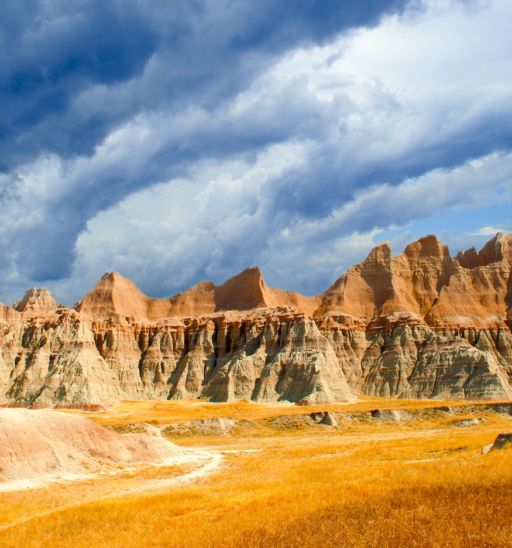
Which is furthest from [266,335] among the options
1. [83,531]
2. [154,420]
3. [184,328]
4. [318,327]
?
[83,531]

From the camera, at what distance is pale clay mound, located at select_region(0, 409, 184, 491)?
32406 mm

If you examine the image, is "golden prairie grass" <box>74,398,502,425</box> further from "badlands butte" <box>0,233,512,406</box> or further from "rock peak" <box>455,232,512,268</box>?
"rock peak" <box>455,232,512,268</box>

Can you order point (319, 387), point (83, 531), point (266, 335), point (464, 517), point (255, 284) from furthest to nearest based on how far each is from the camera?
point (255, 284), point (266, 335), point (319, 387), point (83, 531), point (464, 517)

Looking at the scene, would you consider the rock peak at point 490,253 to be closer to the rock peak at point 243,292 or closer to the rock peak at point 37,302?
Result: the rock peak at point 243,292

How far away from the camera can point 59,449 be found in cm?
3556

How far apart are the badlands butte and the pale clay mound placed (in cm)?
5118

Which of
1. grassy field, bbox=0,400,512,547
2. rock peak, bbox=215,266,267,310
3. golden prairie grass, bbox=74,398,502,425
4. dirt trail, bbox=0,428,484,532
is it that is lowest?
golden prairie grass, bbox=74,398,502,425

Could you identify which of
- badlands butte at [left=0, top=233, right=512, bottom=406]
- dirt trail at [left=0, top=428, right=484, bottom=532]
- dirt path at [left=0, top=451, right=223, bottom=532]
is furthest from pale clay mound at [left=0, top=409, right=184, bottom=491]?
badlands butte at [left=0, top=233, right=512, bottom=406]

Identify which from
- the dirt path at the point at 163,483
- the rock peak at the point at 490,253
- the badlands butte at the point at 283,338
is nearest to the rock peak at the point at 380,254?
the badlands butte at the point at 283,338

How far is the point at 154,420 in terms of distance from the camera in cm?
6550

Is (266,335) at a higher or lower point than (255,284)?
lower

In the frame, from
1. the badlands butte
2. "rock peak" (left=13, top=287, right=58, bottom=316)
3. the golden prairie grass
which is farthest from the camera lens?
"rock peak" (left=13, top=287, right=58, bottom=316)

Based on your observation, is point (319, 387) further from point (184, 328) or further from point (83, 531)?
point (83, 531)

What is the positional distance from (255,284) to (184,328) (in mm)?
18980
